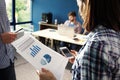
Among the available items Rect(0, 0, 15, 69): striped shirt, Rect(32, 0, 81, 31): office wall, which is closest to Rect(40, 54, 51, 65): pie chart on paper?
Rect(0, 0, 15, 69): striped shirt

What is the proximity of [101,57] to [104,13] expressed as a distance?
0.20m

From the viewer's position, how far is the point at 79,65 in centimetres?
89

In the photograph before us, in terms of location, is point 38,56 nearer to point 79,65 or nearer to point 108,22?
point 79,65

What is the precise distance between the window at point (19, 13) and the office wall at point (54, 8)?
20 cm

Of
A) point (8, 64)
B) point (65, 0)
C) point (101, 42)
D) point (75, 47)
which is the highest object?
point (65, 0)

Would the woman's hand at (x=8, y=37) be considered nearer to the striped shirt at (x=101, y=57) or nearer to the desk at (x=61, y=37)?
the striped shirt at (x=101, y=57)

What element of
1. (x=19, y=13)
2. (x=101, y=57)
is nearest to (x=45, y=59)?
(x=101, y=57)

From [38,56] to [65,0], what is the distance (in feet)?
16.4

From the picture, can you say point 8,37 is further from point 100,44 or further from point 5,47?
point 100,44

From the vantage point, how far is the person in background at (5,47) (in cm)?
157

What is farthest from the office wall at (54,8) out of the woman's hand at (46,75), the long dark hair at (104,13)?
the long dark hair at (104,13)

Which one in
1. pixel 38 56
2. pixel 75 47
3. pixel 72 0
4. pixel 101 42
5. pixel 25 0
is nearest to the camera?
pixel 101 42

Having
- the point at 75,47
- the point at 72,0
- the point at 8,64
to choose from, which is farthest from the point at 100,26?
the point at 72,0

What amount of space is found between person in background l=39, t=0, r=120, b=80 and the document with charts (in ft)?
0.80
